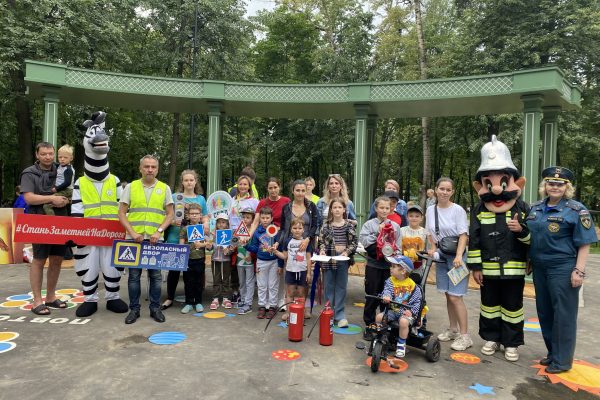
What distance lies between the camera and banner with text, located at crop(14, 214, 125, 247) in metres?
4.81

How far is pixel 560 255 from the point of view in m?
3.81

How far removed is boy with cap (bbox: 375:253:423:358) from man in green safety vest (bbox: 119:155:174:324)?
2.63 meters

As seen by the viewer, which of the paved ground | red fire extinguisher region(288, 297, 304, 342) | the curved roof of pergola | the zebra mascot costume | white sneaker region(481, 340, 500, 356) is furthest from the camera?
the curved roof of pergola

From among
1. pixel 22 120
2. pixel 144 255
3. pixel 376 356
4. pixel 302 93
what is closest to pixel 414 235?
pixel 376 356

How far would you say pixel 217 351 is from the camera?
4.01 metres

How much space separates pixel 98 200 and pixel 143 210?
70 cm

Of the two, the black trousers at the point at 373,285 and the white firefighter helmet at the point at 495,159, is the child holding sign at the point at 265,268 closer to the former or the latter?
the black trousers at the point at 373,285

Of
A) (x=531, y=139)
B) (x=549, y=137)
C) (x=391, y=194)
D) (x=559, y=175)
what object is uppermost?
(x=549, y=137)

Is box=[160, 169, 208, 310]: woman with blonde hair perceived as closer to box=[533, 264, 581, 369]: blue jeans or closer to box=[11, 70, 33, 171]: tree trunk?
box=[533, 264, 581, 369]: blue jeans

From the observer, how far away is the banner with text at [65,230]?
481 centimetres

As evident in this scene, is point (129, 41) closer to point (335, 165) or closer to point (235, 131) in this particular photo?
point (235, 131)

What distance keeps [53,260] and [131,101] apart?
5959 mm

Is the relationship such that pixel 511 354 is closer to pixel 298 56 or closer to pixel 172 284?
pixel 172 284

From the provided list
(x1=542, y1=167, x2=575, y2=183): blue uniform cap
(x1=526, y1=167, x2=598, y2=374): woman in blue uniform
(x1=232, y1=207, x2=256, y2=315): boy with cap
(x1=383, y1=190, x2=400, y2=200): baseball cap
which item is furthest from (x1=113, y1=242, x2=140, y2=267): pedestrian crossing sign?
(x1=542, y1=167, x2=575, y2=183): blue uniform cap
